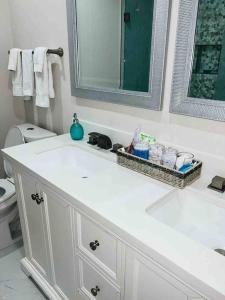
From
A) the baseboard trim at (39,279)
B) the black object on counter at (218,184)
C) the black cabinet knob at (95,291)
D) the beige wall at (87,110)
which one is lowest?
the baseboard trim at (39,279)

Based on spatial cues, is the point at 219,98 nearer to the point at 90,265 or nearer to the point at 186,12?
the point at 186,12

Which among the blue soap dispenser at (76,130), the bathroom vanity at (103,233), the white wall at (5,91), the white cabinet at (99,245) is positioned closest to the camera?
the bathroom vanity at (103,233)

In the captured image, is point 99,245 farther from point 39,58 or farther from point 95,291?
point 39,58

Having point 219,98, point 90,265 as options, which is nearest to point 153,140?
point 219,98

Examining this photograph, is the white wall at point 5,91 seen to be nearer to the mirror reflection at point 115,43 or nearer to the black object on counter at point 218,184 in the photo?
the mirror reflection at point 115,43

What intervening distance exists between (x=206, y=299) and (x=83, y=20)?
1365mm

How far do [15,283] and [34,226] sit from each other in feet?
1.87

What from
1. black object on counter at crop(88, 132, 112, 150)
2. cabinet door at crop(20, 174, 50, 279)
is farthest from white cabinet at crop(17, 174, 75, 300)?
black object on counter at crop(88, 132, 112, 150)

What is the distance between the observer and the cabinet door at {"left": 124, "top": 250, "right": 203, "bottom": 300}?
0.62 m

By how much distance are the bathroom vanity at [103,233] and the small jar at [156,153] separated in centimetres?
9

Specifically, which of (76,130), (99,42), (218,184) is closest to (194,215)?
(218,184)

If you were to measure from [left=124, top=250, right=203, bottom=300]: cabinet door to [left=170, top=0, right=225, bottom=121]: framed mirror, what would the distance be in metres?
0.58

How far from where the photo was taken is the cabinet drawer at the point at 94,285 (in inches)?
34.6

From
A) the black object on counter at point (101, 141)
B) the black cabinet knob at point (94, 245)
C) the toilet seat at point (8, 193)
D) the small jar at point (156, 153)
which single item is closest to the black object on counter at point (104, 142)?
the black object on counter at point (101, 141)
